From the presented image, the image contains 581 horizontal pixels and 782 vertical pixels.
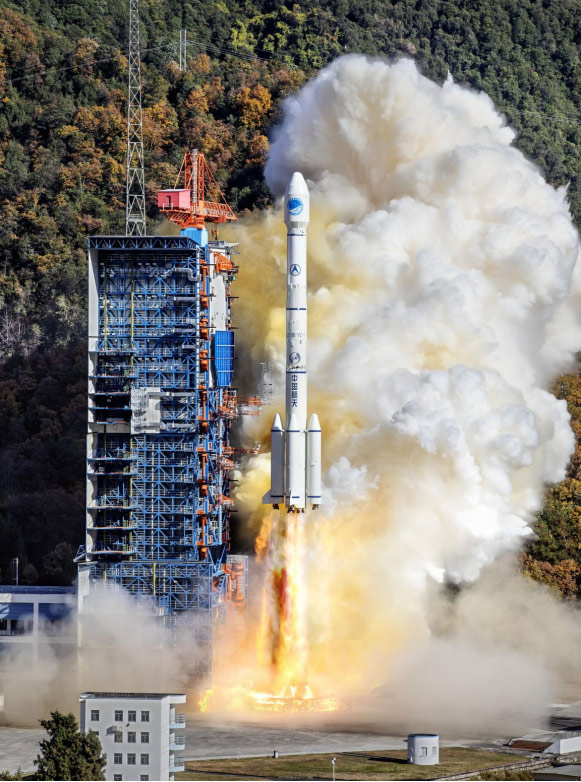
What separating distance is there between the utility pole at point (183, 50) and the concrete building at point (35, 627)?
196 ft

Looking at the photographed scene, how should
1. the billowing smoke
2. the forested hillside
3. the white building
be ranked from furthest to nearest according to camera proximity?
the forested hillside
the billowing smoke
the white building

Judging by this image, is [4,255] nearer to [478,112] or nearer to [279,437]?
[478,112]

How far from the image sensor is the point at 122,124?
14412 cm

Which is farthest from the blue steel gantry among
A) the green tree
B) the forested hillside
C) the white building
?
the green tree

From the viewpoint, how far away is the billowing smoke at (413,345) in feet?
317

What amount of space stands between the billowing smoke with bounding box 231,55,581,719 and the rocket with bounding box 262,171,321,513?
3.43 metres

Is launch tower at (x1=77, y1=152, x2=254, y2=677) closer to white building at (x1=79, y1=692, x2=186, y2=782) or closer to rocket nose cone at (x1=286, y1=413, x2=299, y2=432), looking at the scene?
rocket nose cone at (x1=286, y1=413, x2=299, y2=432)

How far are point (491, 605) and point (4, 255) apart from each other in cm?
4770

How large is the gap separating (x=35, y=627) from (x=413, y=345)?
21390 millimetres

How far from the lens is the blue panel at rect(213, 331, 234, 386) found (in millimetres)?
98312

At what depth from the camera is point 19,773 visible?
2997 inches

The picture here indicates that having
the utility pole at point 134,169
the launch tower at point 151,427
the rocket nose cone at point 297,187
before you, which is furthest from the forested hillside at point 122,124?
the rocket nose cone at point 297,187

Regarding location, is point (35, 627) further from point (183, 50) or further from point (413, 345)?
point (183, 50)

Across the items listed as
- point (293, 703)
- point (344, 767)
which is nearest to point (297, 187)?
point (293, 703)
